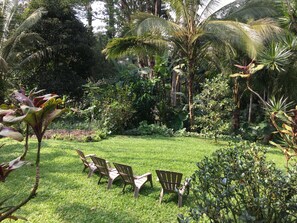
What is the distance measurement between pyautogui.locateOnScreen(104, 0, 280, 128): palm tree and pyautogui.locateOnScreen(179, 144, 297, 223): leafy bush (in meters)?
7.71

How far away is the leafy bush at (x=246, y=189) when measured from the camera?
236 cm

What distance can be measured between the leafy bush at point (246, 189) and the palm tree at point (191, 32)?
771 centimetres

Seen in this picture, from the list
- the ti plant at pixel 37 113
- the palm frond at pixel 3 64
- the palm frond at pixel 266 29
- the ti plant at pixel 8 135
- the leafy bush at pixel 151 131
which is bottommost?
the leafy bush at pixel 151 131

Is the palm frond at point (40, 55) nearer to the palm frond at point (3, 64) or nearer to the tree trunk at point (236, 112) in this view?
the palm frond at point (3, 64)

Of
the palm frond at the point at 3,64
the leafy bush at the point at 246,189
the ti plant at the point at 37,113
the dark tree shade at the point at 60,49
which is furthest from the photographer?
the dark tree shade at the point at 60,49

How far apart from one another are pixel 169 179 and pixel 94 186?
1.61 meters

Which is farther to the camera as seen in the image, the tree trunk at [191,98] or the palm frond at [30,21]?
the palm frond at [30,21]

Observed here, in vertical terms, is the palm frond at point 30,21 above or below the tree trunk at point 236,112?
above

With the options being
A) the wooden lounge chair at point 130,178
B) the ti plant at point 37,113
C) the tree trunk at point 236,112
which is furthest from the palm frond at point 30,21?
the ti plant at point 37,113

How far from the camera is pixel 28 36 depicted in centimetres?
1366

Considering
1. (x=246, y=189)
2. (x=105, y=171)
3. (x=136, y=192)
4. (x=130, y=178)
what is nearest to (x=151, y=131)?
(x=105, y=171)

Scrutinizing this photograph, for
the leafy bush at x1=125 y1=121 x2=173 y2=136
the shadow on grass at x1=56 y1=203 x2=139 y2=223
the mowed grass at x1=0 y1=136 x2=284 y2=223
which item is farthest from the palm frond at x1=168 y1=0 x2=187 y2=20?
the shadow on grass at x1=56 y1=203 x2=139 y2=223

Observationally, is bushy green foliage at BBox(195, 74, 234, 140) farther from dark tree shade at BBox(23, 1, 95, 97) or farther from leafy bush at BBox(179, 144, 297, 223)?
dark tree shade at BBox(23, 1, 95, 97)

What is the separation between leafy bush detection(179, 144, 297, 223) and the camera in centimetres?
236
